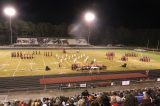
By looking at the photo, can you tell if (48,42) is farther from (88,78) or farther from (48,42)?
(88,78)

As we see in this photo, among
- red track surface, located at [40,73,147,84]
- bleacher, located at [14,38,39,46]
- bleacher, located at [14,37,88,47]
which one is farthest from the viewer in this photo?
bleacher, located at [14,37,88,47]

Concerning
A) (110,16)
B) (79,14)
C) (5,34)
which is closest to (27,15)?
(5,34)

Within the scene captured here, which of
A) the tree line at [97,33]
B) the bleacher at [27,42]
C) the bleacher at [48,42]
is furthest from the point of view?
the tree line at [97,33]

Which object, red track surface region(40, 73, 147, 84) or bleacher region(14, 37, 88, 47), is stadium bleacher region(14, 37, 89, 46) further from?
red track surface region(40, 73, 147, 84)

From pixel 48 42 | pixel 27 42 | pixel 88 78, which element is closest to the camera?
pixel 88 78

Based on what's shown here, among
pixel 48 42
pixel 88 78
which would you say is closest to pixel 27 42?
pixel 48 42

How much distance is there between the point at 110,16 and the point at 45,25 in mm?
26523

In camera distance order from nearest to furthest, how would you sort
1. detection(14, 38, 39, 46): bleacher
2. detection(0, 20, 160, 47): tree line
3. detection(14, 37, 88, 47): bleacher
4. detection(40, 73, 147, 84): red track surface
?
detection(40, 73, 147, 84): red track surface, detection(14, 38, 39, 46): bleacher, detection(14, 37, 88, 47): bleacher, detection(0, 20, 160, 47): tree line

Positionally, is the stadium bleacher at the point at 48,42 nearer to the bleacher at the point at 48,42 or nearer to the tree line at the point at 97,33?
the bleacher at the point at 48,42

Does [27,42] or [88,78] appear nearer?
[88,78]

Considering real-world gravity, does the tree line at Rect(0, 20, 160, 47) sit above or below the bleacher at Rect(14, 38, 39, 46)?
above

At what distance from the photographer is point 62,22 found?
333 ft

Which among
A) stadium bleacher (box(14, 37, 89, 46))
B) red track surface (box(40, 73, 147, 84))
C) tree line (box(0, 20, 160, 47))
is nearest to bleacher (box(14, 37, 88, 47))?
stadium bleacher (box(14, 37, 89, 46))

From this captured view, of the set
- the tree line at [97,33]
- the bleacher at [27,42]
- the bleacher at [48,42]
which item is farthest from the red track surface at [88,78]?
the tree line at [97,33]
